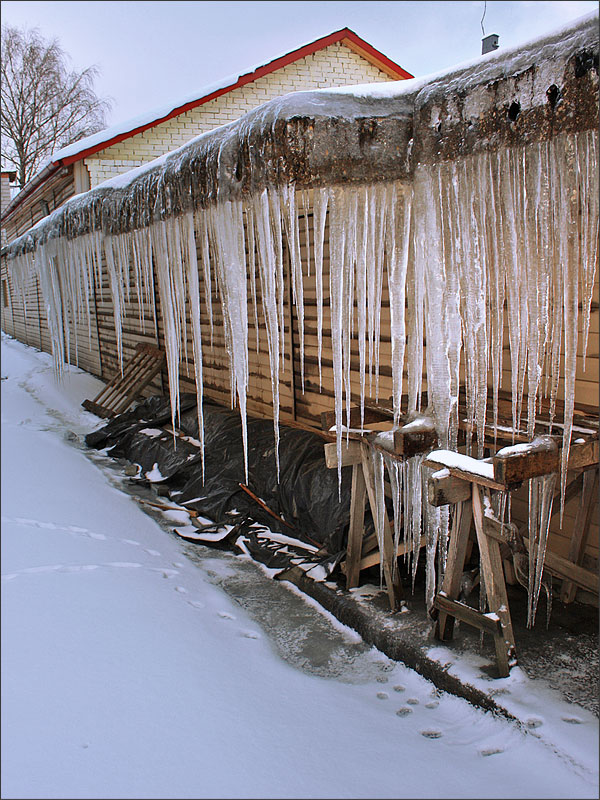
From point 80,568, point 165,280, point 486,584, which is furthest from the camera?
point 165,280

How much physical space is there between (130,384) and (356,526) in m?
6.45

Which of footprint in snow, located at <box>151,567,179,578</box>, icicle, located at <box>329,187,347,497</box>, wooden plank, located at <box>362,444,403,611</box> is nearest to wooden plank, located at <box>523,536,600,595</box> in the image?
wooden plank, located at <box>362,444,403,611</box>

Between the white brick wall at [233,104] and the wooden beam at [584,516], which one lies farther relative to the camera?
the white brick wall at [233,104]

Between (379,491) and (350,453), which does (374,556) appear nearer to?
(379,491)

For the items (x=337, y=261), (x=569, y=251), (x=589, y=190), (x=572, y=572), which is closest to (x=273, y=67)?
(x=337, y=261)

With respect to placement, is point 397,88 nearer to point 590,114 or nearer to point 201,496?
point 590,114

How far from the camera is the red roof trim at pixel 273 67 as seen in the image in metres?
9.56

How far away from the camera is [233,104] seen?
10.4 m

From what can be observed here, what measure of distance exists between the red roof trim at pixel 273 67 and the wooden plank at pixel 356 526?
25.7 feet

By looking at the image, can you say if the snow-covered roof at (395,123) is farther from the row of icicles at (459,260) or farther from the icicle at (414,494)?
the icicle at (414,494)

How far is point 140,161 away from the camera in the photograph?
32.9 ft

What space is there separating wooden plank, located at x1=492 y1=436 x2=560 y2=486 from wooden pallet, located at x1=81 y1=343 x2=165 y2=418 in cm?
737

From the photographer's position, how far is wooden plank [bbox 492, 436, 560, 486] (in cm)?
269

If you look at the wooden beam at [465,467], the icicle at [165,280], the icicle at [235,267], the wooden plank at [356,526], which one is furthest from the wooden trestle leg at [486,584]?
the icicle at [165,280]
